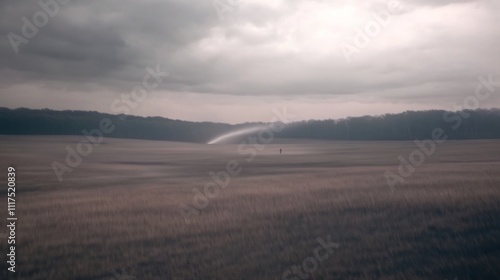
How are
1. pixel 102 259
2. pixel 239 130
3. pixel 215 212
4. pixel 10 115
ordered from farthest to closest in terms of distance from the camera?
pixel 239 130
pixel 10 115
pixel 215 212
pixel 102 259

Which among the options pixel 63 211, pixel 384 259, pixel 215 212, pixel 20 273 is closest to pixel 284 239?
pixel 384 259

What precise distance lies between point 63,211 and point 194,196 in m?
6.19

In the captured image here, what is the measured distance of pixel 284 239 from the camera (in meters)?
11.6

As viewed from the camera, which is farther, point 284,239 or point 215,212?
point 215,212

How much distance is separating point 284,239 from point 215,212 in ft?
15.3

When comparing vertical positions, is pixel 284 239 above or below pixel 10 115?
below

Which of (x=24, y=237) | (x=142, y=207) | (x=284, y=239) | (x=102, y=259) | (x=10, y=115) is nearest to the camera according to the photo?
(x=102, y=259)

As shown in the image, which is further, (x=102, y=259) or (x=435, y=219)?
(x=435, y=219)


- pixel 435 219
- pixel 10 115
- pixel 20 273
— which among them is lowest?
pixel 20 273

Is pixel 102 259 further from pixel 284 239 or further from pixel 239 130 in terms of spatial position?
pixel 239 130

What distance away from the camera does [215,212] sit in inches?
611

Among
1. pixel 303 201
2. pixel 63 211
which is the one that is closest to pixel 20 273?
pixel 63 211

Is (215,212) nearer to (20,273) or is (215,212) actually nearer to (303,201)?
(303,201)

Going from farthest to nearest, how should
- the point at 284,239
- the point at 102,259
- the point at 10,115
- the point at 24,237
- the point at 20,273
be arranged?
1. the point at 10,115
2. the point at 24,237
3. the point at 284,239
4. the point at 102,259
5. the point at 20,273
